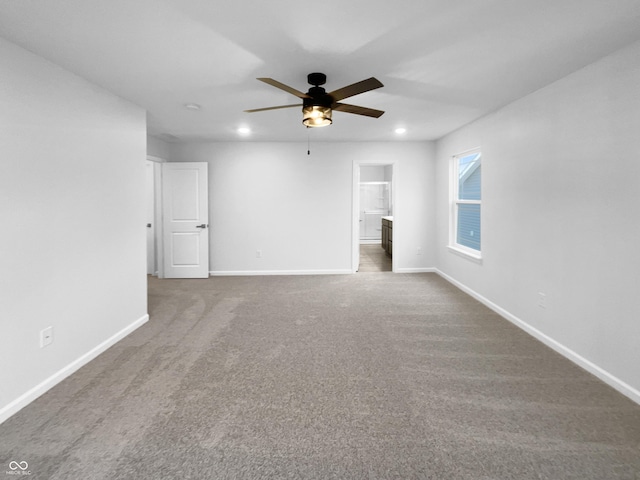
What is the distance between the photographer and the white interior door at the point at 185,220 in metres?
5.76

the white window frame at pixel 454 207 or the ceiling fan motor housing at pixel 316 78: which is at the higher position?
the ceiling fan motor housing at pixel 316 78

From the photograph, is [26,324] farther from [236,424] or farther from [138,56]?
[138,56]

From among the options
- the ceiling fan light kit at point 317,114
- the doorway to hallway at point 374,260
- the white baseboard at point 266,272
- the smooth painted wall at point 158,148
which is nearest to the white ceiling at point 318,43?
the ceiling fan light kit at point 317,114

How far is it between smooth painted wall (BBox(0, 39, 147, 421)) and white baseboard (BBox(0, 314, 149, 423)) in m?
0.01

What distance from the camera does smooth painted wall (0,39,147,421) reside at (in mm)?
2121

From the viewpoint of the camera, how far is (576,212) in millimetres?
2756

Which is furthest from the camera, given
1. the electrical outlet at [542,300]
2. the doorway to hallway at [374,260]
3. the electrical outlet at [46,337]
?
the doorway to hallway at [374,260]

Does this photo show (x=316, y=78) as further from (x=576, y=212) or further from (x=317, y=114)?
(x=576, y=212)

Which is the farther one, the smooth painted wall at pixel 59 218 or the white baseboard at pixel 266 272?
the white baseboard at pixel 266 272

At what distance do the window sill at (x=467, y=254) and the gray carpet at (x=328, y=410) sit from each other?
1099 millimetres

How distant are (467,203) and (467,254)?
781 millimetres

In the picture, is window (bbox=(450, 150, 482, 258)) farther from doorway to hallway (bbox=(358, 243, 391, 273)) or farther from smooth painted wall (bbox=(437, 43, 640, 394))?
doorway to hallway (bbox=(358, 243, 391, 273))

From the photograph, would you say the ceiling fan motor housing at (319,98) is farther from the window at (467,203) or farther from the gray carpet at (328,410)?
the window at (467,203)

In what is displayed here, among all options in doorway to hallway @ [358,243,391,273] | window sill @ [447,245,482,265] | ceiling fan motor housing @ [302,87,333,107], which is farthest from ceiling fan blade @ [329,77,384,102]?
doorway to hallway @ [358,243,391,273]
